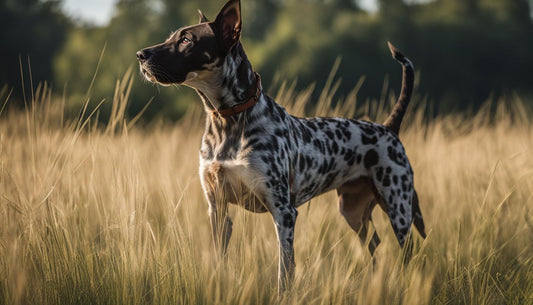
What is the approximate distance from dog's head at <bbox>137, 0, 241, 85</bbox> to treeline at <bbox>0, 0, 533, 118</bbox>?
61.9 feet

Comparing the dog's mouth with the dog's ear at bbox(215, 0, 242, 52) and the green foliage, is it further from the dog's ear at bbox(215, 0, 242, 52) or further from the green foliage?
the green foliage

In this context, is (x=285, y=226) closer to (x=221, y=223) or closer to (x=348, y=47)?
(x=221, y=223)

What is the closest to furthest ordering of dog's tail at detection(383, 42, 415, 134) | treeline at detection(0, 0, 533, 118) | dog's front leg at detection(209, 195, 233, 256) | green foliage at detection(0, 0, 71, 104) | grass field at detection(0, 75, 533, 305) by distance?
1. grass field at detection(0, 75, 533, 305)
2. dog's front leg at detection(209, 195, 233, 256)
3. dog's tail at detection(383, 42, 415, 134)
4. treeline at detection(0, 0, 533, 118)
5. green foliage at detection(0, 0, 71, 104)

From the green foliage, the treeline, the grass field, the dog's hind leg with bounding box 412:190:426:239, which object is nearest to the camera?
the grass field

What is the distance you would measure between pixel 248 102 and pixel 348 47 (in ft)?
78.1

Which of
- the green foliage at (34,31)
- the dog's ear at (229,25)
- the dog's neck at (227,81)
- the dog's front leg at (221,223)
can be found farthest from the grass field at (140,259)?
the green foliage at (34,31)

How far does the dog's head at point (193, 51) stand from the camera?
3.19 meters

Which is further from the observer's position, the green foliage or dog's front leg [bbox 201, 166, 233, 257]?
the green foliage

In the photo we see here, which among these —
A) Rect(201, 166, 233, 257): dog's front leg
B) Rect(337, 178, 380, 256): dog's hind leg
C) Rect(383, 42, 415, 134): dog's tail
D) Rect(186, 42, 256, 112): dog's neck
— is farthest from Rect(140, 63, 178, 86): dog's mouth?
Rect(383, 42, 415, 134): dog's tail

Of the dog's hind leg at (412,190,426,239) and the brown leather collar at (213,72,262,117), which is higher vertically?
the brown leather collar at (213,72,262,117)

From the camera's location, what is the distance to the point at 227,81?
3357mm

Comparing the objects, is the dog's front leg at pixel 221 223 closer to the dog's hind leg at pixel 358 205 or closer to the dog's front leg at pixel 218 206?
the dog's front leg at pixel 218 206

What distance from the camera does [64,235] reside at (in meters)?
3.07

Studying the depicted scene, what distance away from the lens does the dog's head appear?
3.19 m
